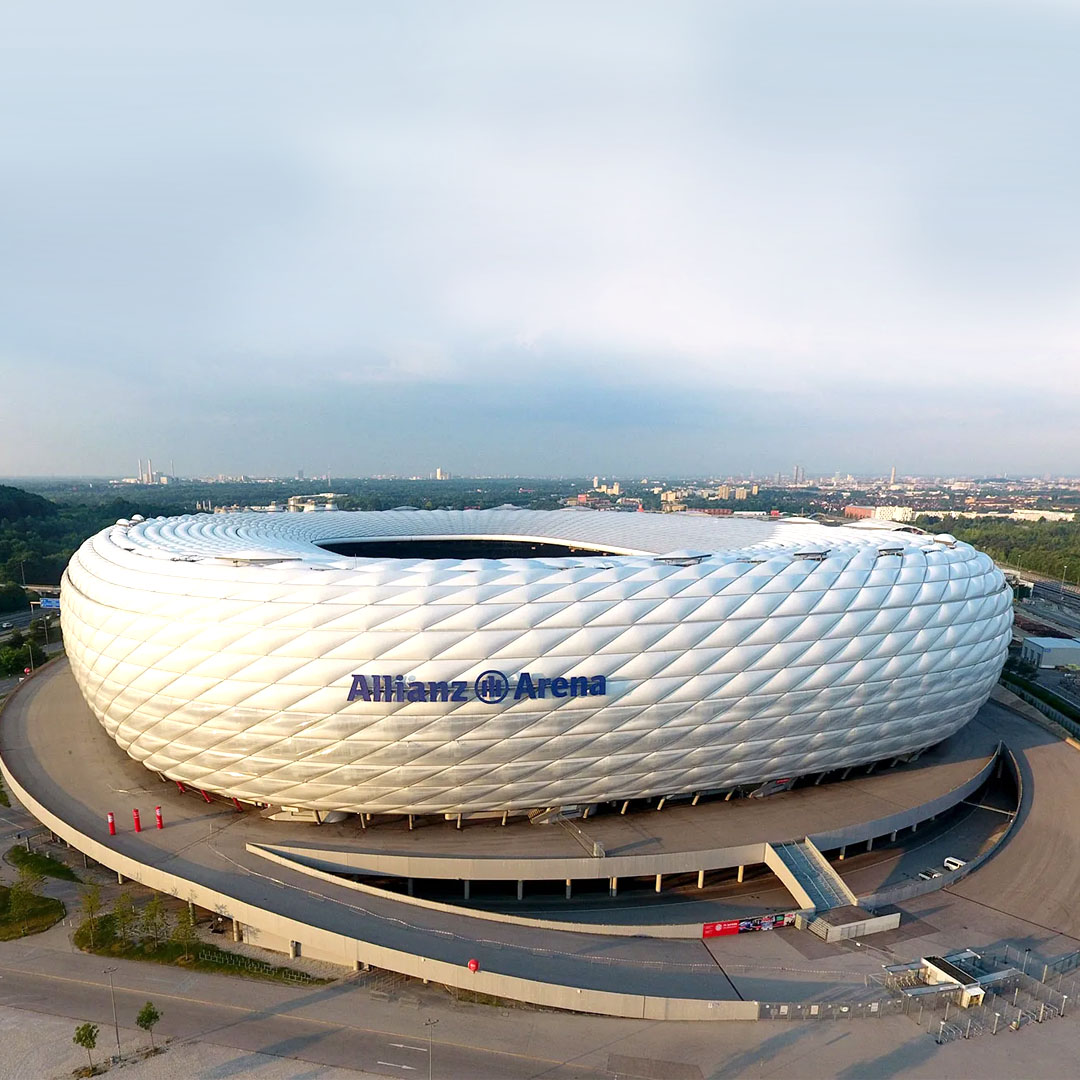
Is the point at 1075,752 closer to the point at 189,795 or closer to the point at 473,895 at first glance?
the point at 473,895

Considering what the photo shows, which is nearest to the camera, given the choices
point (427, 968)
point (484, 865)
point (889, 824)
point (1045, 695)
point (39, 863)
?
point (427, 968)

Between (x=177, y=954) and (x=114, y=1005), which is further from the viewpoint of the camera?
(x=177, y=954)

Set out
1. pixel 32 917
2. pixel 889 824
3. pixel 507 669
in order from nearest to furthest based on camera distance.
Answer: pixel 507 669 < pixel 32 917 < pixel 889 824

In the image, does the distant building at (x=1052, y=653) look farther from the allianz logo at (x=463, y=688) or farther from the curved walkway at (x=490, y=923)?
the allianz logo at (x=463, y=688)

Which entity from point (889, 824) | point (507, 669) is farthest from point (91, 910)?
point (889, 824)

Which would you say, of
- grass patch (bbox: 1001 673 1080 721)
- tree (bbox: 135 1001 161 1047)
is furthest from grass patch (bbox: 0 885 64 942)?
grass patch (bbox: 1001 673 1080 721)

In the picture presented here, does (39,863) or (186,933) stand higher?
(186,933)

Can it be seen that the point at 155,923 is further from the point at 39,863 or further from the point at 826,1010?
the point at 826,1010

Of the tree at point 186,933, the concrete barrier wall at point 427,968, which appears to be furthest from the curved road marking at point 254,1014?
the tree at point 186,933
